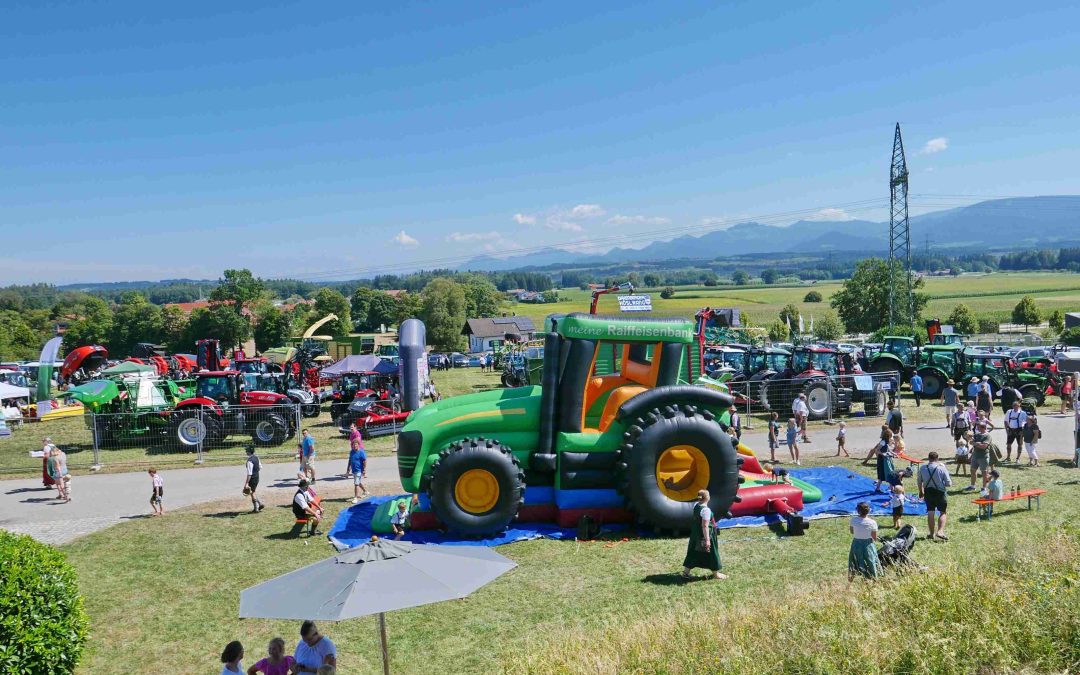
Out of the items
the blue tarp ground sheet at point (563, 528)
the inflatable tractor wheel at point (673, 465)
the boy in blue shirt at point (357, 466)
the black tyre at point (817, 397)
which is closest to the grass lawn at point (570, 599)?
the blue tarp ground sheet at point (563, 528)

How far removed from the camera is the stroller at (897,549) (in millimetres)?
8750

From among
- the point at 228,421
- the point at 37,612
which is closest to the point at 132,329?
the point at 228,421

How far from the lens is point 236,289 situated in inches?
2472

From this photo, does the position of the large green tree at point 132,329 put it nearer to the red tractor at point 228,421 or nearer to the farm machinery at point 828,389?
the red tractor at point 228,421

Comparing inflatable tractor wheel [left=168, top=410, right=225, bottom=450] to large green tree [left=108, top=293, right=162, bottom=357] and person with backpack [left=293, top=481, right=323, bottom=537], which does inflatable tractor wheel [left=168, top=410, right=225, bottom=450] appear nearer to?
person with backpack [left=293, top=481, right=323, bottom=537]

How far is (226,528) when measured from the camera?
12.7 m

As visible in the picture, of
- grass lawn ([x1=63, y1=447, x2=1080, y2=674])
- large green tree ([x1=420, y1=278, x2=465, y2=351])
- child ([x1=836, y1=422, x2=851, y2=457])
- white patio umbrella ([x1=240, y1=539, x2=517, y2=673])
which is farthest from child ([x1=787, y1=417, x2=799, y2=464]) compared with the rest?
large green tree ([x1=420, y1=278, x2=465, y2=351])

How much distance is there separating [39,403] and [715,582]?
88.6 ft

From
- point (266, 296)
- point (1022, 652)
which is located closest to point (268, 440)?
point (1022, 652)

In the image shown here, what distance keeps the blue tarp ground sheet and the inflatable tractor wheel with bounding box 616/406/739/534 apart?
0.67 meters

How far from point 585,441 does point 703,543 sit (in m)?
2.53

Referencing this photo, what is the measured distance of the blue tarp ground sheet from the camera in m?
11.3

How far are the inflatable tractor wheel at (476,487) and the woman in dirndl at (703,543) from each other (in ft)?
9.04

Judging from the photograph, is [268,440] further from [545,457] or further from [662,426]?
[662,426]
